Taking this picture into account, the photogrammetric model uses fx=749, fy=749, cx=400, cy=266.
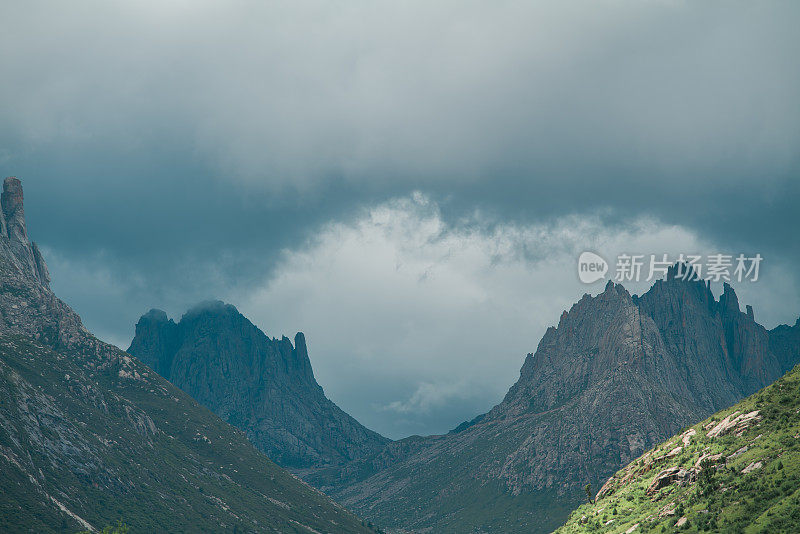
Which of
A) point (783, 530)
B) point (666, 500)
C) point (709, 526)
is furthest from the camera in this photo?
point (666, 500)

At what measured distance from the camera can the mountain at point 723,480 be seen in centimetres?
6419

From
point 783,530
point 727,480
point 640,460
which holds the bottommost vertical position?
Answer: point 783,530

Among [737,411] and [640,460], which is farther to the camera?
[640,460]

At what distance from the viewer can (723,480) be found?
2808 inches

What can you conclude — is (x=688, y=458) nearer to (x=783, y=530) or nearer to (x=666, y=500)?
(x=666, y=500)

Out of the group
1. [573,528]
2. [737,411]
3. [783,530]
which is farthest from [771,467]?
[573,528]

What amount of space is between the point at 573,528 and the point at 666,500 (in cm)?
1723

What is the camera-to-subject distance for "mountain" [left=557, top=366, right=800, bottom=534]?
64.2m

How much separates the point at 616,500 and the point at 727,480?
19.5 m

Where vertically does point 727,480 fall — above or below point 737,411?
below

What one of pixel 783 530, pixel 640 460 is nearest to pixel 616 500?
pixel 640 460

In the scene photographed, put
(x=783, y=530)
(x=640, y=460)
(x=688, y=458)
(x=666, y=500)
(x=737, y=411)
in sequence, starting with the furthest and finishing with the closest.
A: (x=640, y=460), (x=737, y=411), (x=688, y=458), (x=666, y=500), (x=783, y=530)

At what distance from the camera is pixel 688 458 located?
83.0 m

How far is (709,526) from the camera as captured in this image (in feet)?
215
